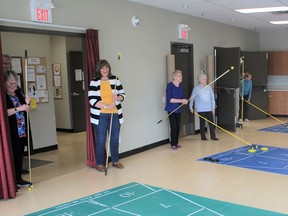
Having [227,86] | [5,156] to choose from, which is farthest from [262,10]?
[5,156]

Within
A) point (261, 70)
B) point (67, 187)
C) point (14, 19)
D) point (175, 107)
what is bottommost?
point (67, 187)

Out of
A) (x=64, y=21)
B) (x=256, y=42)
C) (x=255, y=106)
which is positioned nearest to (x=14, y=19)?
(x=64, y=21)

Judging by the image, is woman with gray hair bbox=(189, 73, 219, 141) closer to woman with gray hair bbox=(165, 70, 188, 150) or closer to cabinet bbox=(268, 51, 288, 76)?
woman with gray hair bbox=(165, 70, 188, 150)

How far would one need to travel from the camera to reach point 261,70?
35.8 ft

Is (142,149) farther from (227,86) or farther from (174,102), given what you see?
(227,86)

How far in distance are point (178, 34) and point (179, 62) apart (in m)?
0.61

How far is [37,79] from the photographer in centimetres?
712

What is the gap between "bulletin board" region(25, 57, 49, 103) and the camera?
22.9 feet

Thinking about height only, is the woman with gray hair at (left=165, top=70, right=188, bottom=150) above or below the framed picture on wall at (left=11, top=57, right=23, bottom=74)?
below

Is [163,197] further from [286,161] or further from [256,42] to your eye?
[256,42]

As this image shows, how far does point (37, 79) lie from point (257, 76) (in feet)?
21.9

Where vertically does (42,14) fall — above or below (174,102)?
above

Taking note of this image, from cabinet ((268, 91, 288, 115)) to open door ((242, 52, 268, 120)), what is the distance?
363mm

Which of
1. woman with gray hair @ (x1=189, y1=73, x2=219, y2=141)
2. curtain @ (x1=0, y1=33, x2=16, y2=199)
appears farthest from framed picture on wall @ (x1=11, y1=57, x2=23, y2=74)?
woman with gray hair @ (x1=189, y1=73, x2=219, y2=141)
